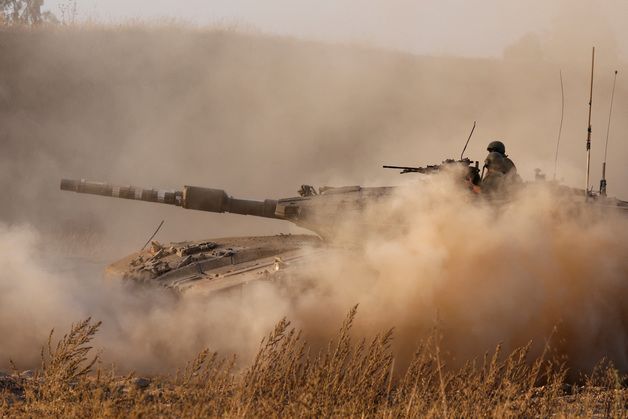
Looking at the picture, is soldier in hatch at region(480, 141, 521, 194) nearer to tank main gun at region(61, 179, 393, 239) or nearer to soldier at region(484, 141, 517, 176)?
soldier at region(484, 141, 517, 176)

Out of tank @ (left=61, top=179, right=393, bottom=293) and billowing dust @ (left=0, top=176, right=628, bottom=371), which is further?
tank @ (left=61, top=179, right=393, bottom=293)

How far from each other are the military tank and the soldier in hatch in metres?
0.20

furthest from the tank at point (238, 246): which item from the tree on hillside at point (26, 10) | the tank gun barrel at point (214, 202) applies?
the tree on hillside at point (26, 10)

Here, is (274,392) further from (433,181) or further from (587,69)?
(587,69)

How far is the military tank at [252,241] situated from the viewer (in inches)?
455

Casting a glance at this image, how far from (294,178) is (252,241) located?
17042mm

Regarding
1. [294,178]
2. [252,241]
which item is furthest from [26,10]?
[252,241]

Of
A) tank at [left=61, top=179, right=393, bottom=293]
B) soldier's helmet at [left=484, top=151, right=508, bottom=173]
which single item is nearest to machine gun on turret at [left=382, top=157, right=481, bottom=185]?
soldier's helmet at [left=484, top=151, right=508, bottom=173]

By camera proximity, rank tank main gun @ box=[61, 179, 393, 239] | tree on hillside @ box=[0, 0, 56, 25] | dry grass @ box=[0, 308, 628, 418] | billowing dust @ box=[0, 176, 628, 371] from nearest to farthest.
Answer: dry grass @ box=[0, 308, 628, 418]
billowing dust @ box=[0, 176, 628, 371]
tank main gun @ box=[61, 179, 393, 239]
tree on hillside @ box=[0, 0, 56, 25]

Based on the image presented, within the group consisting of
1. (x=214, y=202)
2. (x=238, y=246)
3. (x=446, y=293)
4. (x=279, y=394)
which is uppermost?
(x=214, y=202)

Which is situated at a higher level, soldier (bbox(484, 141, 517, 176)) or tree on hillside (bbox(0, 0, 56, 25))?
tree on hillside (bbox(0, 0, 56, 25))

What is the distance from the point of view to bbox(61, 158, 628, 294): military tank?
11.5 metres

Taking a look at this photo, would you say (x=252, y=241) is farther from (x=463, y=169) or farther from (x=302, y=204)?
(x=463, y=169)

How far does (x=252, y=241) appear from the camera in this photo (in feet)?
43.0
